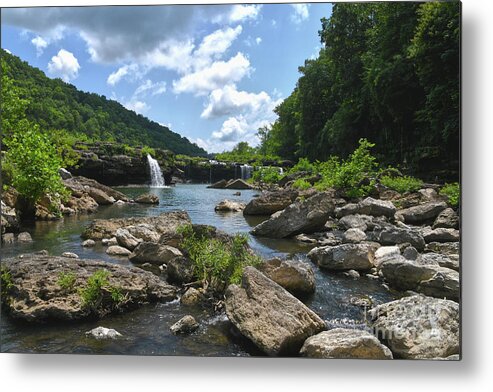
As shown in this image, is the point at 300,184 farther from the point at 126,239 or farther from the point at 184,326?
the point at 184,326

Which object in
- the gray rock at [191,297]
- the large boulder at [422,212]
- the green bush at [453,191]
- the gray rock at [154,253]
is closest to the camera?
the green bush at [453,191]

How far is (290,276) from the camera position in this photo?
4293 millimetres

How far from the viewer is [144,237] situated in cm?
597

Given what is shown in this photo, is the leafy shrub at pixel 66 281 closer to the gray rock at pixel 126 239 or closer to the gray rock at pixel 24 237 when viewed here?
the gray rock at pixel 24 237

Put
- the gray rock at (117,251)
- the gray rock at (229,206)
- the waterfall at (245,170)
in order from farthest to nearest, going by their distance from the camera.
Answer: the waterfall at (245,170) → the gray rock at (229,206) → the gray rock at (117,251)

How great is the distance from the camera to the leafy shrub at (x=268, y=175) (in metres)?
10.0

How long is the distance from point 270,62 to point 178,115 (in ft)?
3.80

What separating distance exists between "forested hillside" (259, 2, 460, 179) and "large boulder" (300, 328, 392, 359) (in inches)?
73.9

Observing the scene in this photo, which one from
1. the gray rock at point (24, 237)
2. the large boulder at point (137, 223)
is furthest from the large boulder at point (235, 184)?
the gray rock at point (24, 237)

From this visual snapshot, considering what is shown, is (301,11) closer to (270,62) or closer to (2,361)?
(270,62)

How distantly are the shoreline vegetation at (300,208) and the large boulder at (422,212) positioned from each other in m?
0.03

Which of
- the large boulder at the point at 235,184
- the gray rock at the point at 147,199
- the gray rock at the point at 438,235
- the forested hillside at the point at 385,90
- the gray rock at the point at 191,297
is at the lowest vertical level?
the gray rock at the point at 191,297

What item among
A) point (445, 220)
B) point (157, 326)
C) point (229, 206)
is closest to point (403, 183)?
point (445, 220)

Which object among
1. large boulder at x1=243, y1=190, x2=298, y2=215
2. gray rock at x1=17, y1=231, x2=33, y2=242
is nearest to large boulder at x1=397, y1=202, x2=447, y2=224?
large boulder at x1=243, y1=190, x2=298, y2=215
